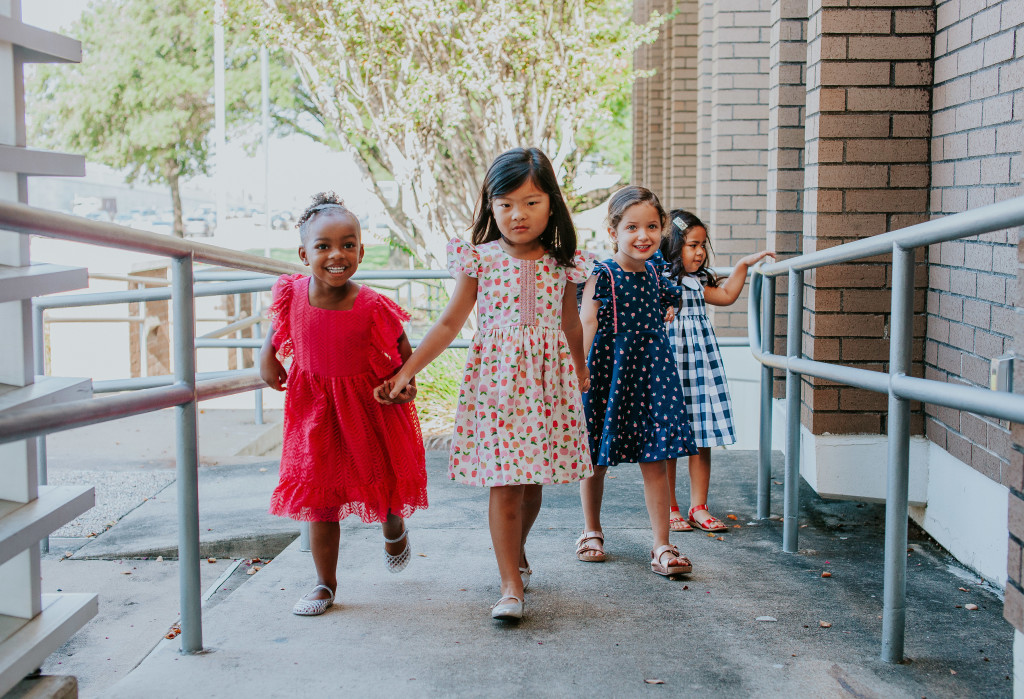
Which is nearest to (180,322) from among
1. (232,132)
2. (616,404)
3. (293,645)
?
(293,645)

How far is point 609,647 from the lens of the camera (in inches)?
106

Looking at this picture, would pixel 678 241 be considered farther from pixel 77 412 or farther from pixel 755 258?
pixel 77 412

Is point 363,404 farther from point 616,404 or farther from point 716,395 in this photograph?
point 716,395

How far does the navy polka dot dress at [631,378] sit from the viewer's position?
141 inches

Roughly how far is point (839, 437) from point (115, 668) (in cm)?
292

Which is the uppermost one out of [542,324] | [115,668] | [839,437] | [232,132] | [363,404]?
[232,132]

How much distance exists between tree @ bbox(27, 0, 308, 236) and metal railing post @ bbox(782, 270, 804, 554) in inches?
830

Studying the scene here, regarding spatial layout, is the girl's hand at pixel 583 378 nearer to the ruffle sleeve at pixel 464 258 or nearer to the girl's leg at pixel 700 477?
the ruffle sleeve at pixel 464 258

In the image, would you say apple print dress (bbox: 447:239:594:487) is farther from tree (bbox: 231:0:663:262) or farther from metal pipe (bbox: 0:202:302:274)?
tree (bbox: 231:0:663:262)

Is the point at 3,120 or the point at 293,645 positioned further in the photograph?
the point at 293,645

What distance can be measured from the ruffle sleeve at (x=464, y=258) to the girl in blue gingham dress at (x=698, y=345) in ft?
4.46

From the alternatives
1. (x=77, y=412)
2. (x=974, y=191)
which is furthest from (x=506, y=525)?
(x=974, y=191)

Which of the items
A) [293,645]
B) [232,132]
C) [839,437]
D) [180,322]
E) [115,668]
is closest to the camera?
[180,322]

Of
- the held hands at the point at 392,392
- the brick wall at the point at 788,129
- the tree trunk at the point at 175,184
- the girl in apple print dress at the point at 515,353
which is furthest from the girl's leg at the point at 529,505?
the tree trunk at the point at 175,184
